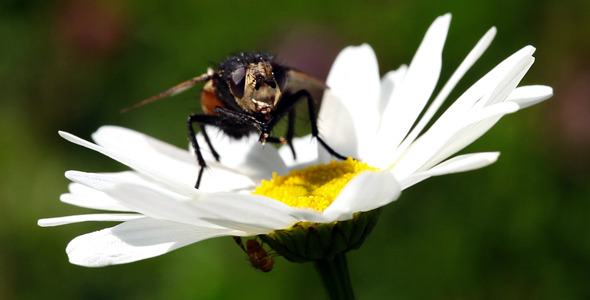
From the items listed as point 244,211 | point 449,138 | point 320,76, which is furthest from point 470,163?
point 320,76

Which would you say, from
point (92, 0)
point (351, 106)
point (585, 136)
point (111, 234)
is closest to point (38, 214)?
point (92, 0)

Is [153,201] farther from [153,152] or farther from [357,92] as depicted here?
[357,92]

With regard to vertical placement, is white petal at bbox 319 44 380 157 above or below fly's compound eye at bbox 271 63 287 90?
below

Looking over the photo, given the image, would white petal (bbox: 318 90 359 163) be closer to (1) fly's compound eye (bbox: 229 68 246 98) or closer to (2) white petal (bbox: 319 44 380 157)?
(2) white petal (bbox: 319 44 380 157)

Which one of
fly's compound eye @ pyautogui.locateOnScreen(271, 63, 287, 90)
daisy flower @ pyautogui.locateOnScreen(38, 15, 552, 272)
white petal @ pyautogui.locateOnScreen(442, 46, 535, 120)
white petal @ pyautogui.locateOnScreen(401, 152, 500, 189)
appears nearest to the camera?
white petal @ pyautogui.locateOnScreen(401, 152, 500, 189)

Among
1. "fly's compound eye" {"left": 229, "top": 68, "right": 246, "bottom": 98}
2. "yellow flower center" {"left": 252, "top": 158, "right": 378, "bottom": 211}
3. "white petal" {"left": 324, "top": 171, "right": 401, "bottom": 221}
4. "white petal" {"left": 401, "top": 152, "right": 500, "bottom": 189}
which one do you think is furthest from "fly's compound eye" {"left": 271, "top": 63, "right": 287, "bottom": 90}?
"white petal" {"left": 401, "top": 152, "right": 500, "bottom": 189}

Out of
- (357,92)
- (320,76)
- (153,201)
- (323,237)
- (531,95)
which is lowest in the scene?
(320,76)

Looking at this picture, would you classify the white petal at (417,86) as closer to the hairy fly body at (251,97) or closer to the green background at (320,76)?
the hairy fly body at (251,97)
